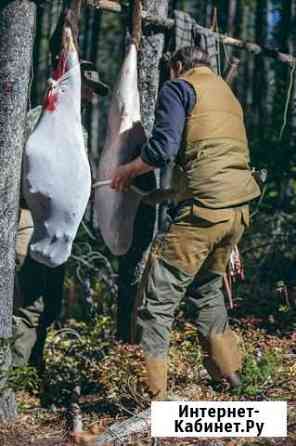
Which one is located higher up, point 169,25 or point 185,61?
point 169,25

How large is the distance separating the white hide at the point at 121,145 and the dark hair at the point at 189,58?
44 cm

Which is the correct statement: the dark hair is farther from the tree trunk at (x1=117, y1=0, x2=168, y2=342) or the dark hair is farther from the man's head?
the tree trunk at (x1=117, y1=0, x2=168, y2=342)

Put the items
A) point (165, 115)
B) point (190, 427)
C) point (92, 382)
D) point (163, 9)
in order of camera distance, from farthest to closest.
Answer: point (163, 9) < point (92, 382) < point (165, 115) < point (190, 427)

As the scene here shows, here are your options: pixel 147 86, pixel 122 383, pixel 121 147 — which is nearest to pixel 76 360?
pixel 122 383

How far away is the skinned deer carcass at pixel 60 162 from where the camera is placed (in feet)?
19.5

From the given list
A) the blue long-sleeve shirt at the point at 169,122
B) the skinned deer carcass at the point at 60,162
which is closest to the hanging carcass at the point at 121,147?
the skinned deer carcass at the point at 60,162

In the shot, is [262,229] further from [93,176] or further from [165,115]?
[165,115]

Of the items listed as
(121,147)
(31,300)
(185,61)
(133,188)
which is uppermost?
(185,61)

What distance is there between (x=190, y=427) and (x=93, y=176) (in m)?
2.17

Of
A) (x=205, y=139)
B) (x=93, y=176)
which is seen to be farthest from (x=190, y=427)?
(x=93, y=176)

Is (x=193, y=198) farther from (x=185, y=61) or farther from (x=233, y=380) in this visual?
(x=233, y=380)

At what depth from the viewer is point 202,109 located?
583cm

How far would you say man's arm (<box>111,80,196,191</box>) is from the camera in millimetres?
5668

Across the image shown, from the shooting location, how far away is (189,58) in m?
6.04
